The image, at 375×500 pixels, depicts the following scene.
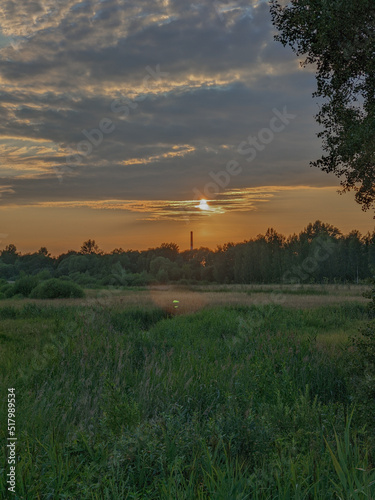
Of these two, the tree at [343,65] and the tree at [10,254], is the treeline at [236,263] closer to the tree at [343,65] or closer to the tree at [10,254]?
the tree at [10,254]

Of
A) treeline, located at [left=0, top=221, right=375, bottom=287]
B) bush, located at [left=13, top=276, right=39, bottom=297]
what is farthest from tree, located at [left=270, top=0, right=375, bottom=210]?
treeline, located at [left=0, top=221, right=375, bottom=287]

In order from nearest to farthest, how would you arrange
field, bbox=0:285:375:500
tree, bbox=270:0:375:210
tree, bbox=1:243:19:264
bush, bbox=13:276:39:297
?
1. field, bbox=0:285:375:500
2. tree, bbox=270:0:375:210
3. bush, bbox=13:276:39:297
4. tree, bbox=1:243:19:264

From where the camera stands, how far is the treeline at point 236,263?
91125mm

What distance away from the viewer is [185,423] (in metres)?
5.93

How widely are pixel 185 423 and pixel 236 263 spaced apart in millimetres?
117664

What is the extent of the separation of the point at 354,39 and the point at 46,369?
9437 mm

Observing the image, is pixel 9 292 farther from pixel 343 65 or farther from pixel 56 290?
pixel 343 65

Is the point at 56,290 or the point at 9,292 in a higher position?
the point at 56,290

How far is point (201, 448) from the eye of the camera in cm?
484

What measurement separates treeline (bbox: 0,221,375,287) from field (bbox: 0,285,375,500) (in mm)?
61722

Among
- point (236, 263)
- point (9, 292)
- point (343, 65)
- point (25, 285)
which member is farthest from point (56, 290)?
point (236, 263)

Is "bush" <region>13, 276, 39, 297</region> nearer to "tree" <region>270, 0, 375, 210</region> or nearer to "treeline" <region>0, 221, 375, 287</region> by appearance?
"treeline" <region>0, 221, 375, 287</region>

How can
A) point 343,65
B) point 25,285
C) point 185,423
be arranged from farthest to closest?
point 25,285 < point 343,65 < point 185,423

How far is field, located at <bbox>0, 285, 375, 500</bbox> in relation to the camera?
4.03 metres
